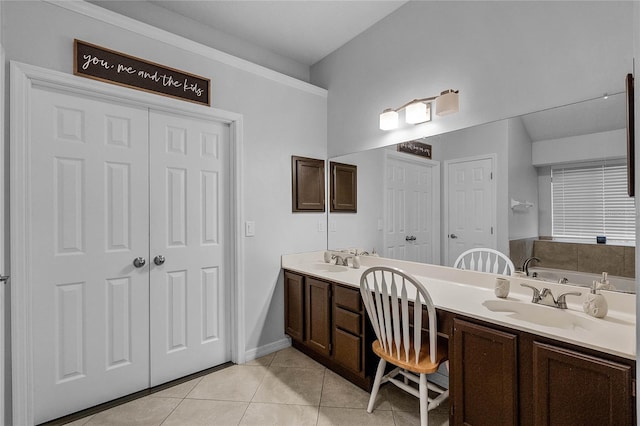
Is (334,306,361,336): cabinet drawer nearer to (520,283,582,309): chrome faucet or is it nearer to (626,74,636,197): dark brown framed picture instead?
(520,283,582,309): chrome faucet

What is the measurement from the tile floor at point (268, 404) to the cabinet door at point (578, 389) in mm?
755

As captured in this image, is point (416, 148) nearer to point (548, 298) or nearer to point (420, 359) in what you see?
point (548, 298)

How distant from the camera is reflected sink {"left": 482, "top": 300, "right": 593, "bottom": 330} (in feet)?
4.77

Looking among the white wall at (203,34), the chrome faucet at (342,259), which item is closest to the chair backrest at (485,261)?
the chrome faucet at (342,259)

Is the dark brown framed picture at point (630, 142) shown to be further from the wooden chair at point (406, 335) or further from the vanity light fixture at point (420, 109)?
the vanity light fixture at point (420, 109)

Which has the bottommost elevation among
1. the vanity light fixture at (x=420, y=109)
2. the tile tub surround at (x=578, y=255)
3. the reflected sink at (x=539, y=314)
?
the reflected sink at (x=539, y=314)

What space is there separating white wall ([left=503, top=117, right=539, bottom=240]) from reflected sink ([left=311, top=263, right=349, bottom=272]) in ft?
4.38

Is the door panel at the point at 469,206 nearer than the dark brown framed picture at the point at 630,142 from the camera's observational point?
No

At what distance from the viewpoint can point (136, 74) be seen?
2051 mm

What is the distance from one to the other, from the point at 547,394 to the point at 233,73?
2805 mm

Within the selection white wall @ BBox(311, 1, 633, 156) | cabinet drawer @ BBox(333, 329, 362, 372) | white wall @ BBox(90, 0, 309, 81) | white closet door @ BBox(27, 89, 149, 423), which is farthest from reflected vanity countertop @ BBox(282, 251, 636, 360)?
white wall @ BBox(90, 0, 309, 81)

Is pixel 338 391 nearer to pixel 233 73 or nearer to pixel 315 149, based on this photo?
pixel 315 149

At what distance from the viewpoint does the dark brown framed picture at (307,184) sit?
2869mm

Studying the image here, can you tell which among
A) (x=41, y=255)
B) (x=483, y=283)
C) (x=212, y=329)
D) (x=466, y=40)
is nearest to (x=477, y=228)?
(x=483, y=283)
